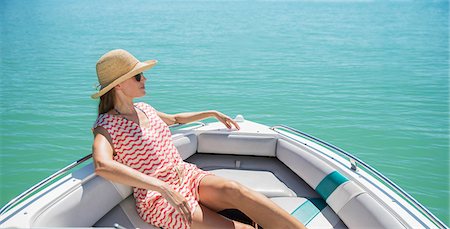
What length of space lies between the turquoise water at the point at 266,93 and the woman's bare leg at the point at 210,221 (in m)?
2.61

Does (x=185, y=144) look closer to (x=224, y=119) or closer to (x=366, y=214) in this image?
(x=224, y=119)

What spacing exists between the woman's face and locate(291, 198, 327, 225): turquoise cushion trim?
1061 millimetres

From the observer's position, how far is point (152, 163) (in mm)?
2051

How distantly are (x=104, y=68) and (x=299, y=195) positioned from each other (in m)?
1.36

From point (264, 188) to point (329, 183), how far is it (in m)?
0.43

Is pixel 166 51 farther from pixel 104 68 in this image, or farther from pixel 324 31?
pixel 104 68

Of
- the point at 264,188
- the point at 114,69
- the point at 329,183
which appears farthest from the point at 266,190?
the point at 114,69

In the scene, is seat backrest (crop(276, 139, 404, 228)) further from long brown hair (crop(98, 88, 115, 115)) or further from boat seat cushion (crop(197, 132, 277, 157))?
long brown hair (crop(98, 88, 115, 115))

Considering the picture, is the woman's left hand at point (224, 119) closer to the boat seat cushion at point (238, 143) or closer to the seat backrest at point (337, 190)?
the boat seat cushion at point (238, 143)

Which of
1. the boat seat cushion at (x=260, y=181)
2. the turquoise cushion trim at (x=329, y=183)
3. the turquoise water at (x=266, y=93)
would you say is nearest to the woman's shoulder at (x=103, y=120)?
the boat seat cushion at (x=260, y=181)

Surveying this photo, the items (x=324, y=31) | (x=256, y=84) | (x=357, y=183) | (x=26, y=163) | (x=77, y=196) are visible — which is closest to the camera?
(x=77, y=196)

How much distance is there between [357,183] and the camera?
239cm

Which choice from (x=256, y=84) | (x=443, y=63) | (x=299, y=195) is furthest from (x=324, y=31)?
(x=299, y=195)

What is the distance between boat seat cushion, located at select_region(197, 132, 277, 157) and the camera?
3.05 meters
